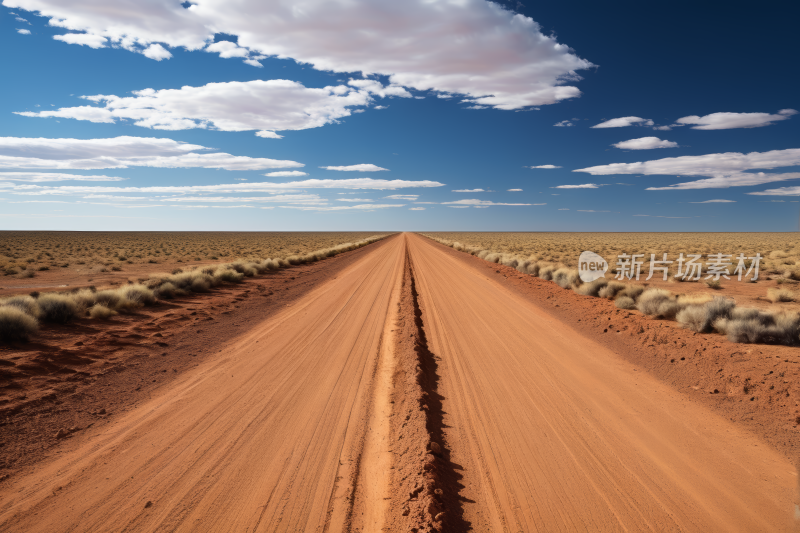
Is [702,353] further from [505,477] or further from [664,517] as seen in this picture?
[505,477]

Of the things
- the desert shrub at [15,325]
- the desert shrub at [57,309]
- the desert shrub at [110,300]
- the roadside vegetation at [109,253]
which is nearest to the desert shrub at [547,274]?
the desert shrub at [110,300]

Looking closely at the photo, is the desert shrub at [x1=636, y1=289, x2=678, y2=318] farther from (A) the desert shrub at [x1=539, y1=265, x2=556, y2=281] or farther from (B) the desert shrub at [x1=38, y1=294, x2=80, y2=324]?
(B) the desert shrub at [x1=38, y1=294, x2=80, y2=324]

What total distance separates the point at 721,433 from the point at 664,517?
2.15m

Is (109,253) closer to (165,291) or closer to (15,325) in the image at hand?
(165,291)

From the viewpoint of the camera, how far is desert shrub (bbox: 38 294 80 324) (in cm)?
898

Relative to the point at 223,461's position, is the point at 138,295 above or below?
above

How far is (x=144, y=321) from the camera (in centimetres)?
989

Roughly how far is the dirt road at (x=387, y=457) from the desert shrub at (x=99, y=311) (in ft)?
15.9

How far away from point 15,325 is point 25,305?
183cm

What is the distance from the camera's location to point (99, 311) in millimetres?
9664

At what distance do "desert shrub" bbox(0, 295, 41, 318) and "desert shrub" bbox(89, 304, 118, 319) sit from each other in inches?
39.9

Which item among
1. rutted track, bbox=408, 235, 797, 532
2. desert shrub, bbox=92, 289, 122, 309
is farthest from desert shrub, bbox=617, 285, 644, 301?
desert shrub, bbox=92, 289, 122, 309

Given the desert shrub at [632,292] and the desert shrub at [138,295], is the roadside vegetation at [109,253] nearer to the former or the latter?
the desert shrub at [138,295]

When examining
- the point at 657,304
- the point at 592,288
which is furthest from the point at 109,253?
the point at 657,304
